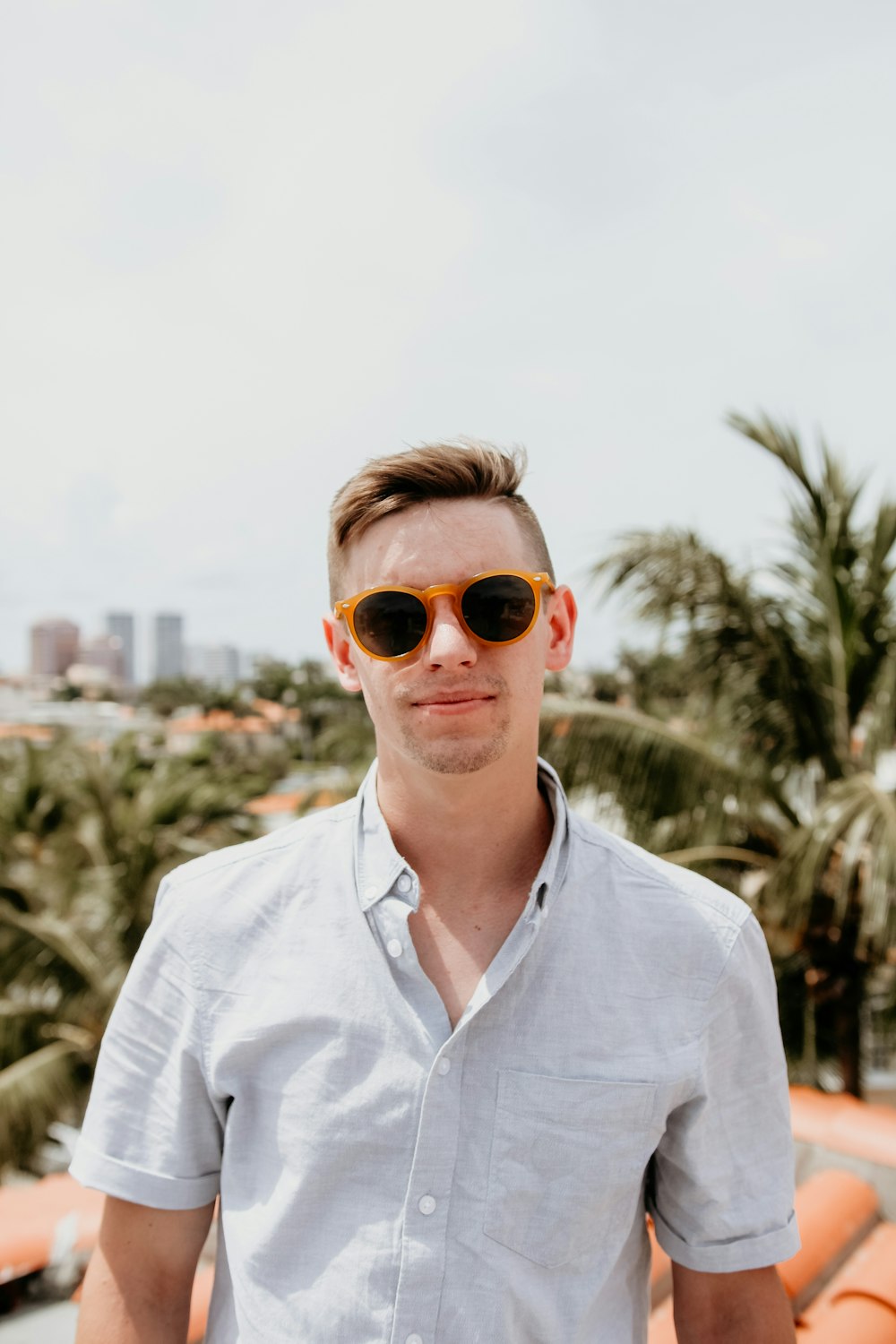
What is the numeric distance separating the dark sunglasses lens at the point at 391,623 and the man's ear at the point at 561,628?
0.27 meters

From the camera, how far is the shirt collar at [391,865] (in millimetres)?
1555

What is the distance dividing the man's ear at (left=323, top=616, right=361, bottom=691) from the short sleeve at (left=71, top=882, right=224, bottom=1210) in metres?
0.50

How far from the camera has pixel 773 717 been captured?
24.7ft

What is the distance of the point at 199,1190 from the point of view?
1557mm

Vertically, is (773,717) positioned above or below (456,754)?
below

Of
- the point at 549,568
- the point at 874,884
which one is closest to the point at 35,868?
the point at 874,884

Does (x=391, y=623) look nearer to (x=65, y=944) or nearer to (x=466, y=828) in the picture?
(x=466, y=828)

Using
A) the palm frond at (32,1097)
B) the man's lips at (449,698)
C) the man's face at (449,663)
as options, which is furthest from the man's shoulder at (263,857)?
the palm frond at (32,1097)

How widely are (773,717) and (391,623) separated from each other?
21.3ft

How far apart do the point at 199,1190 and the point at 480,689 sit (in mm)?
893

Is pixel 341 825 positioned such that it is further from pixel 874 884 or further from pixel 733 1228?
pixel 874 884

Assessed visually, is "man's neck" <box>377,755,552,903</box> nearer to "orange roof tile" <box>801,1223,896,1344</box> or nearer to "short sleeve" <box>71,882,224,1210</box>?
"short sleeve" <box>71,882,224,1210</box>

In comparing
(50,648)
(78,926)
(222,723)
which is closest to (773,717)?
(78,926)

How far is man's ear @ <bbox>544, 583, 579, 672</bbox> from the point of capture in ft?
5.69
